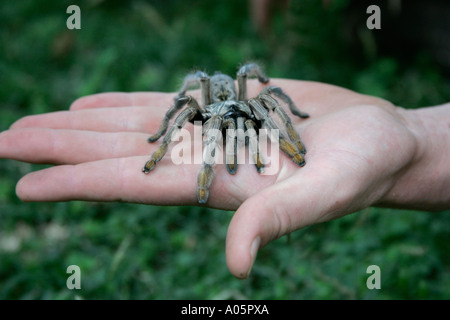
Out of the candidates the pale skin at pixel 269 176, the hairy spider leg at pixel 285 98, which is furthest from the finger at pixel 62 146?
the hairy spider leg at pixel 285 98

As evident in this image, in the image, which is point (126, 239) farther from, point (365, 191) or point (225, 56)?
point (225, 56)

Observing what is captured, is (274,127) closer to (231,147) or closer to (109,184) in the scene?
(231,147)

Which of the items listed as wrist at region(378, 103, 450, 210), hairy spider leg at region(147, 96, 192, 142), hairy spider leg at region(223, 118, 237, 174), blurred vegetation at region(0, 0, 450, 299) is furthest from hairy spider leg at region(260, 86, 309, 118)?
blurred vegetation at region(0, 0, 450, 299)

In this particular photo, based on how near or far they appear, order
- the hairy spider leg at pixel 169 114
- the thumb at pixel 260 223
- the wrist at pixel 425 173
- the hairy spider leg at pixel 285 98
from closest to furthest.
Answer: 1. the thumb at pixel 260 223
2. the wrist at pixel 425 173
3. the hairy spider leg at pixel 169 114
4. the hairy spider leg at pixel 285 98

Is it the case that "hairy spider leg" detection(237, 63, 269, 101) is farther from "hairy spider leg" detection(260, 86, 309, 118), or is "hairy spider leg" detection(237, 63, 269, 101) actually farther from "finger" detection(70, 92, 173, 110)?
"finger" detection(70, 92, 173, 110)

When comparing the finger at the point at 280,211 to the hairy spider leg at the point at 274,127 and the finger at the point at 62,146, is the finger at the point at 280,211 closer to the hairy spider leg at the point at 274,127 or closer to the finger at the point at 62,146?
the hairy spider leg at the point at 274,127

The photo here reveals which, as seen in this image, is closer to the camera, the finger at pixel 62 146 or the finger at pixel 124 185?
the finger at pixel 124 185
